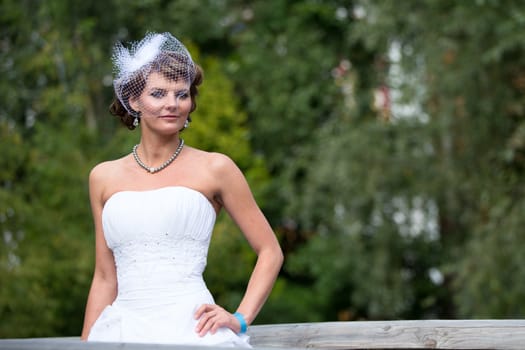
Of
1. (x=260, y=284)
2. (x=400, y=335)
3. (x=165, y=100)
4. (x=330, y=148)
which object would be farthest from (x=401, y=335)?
(x=330, y=148)

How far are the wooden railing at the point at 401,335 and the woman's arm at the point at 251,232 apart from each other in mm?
518

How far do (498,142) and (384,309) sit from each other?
279 centimetres

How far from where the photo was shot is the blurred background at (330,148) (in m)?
10.8

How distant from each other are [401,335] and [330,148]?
9.00 m

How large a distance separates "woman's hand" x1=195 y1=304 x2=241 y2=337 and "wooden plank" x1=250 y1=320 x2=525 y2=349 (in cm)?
69

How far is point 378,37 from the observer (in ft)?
38.8

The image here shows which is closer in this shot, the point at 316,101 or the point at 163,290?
the point at 163,290

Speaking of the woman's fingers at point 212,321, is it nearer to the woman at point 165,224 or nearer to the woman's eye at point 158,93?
the woman at point 165,224

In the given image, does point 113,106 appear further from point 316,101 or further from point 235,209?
point 316,101

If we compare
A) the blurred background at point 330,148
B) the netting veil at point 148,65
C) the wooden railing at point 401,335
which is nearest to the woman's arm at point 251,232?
the netting veil at point 148,65

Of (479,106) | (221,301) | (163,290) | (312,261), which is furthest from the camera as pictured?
(312,261)

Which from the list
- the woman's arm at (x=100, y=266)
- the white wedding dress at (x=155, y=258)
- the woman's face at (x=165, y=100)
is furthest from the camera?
the woman's arm at (x=100, y=266)

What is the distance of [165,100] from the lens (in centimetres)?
312

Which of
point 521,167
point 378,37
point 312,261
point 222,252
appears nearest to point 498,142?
point 521,167
